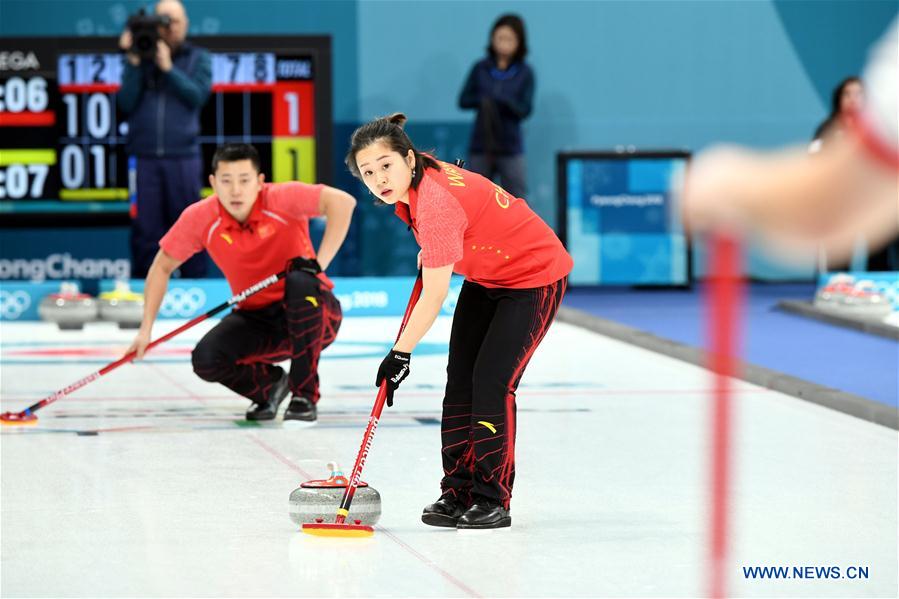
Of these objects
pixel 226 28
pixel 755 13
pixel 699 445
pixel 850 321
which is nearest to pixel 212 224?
pixel 699 445

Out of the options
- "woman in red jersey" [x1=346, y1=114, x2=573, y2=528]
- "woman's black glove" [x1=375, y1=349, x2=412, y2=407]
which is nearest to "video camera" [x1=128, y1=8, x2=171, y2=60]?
"woman in red jersey" [x1=346, y1=114, x2=573, y2=528]

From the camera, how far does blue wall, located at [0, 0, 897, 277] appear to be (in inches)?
487

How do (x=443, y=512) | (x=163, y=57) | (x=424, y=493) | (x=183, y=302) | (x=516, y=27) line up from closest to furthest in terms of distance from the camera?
(x=443, y=512) → (x=424, y=493) → (x=163, y=57) → (x=183, y=302) → (x=516, y=27)

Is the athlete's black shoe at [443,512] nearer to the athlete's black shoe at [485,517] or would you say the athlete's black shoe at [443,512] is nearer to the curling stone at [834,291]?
the athlete's black shoe at [485,517]

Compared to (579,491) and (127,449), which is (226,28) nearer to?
(127,449)

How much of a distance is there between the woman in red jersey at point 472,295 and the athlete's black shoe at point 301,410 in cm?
177

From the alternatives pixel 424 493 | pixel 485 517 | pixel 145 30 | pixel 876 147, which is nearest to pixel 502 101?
pixel 145 30

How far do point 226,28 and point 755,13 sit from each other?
14.1 ft

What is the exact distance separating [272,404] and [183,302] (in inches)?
163

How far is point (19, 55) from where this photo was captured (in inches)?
426

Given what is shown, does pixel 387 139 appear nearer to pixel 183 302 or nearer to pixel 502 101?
pixel 183 302

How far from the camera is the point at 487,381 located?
13.4ft

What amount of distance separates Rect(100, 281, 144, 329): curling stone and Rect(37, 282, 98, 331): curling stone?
69 millimetres

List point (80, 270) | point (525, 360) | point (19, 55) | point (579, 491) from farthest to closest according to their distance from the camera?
point (80, 270) < point (19, 55) < point (579, 491) < point (525, 360)
